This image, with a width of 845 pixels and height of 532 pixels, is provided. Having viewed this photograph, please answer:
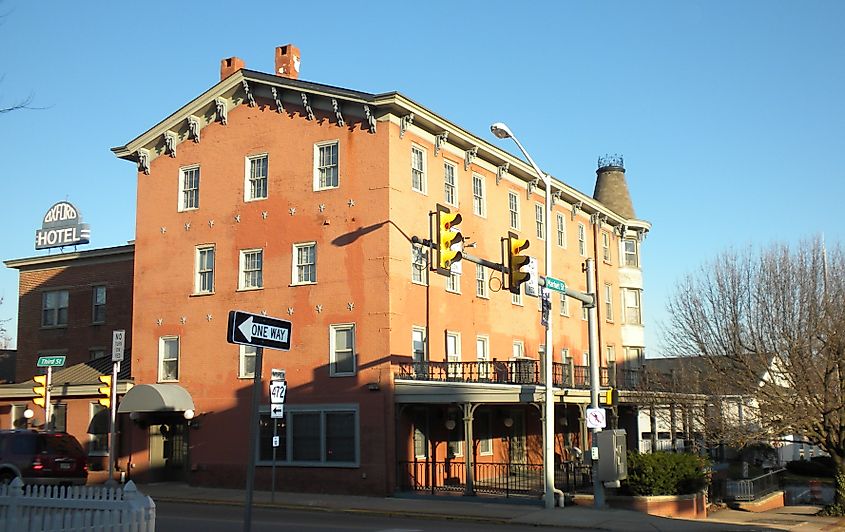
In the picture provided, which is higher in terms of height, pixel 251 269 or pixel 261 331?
pixel 251 269

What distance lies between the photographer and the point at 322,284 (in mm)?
30766

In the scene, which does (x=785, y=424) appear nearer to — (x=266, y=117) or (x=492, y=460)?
(x=492, y=460)

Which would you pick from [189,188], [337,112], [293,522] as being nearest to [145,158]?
[189,188]

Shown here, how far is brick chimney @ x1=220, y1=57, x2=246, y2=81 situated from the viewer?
35250 millimetres

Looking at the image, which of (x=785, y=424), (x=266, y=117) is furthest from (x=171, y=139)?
(x=785, y=424)

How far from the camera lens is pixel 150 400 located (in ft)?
102

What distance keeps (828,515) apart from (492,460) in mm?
12022

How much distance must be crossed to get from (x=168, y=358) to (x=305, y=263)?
273 inches

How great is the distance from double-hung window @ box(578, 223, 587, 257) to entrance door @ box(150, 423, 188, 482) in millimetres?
20735

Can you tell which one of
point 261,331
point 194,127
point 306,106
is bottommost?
point 261,331

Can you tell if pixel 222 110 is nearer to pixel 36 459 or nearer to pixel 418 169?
pixel 418 169

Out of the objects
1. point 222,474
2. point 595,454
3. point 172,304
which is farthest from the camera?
point 172,304

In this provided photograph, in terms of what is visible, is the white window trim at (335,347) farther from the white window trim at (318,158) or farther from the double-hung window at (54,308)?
the double-hung window at (54,308)

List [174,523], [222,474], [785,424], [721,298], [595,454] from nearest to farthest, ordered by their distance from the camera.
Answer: [174,523], [595,454], [785,424], [721,298], [222,474]
